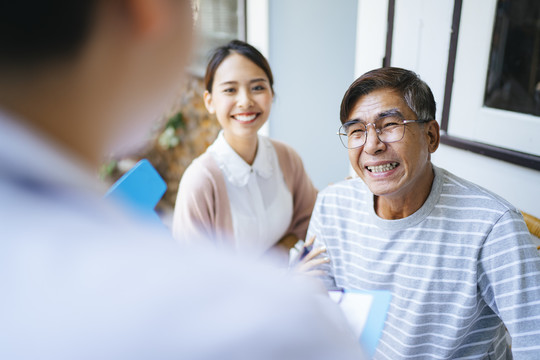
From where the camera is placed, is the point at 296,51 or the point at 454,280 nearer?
the point at 454,280

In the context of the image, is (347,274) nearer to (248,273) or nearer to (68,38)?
(248,273)

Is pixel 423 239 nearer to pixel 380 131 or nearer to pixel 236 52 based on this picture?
pixel 380 131

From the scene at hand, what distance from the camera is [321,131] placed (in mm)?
2533

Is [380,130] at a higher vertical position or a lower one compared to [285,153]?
higher

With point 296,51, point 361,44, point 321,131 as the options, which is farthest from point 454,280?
point 296,51

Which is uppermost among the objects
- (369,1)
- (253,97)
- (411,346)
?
(369,1)

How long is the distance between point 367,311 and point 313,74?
175cm

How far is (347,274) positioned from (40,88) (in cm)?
109

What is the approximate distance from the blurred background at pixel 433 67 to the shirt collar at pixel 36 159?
0.28 m

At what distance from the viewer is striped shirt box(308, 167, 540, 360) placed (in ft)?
3.12

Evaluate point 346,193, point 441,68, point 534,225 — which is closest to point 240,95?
point 346,193

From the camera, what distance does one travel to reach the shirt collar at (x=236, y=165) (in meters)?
1.75

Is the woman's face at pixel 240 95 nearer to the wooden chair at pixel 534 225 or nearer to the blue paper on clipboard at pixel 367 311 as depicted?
the blue paper on clipboard at pixel 367 311

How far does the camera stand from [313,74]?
2.48 m
